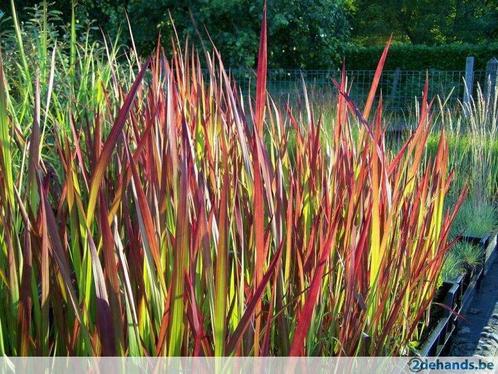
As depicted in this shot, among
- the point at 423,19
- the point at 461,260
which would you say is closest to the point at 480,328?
the point at 461,260

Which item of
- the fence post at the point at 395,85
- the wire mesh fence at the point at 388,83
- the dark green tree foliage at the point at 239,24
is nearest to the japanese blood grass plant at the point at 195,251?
the wire mesh fence at the point at 388,83

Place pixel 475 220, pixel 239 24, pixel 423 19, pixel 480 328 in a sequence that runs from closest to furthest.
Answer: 1. pixel 480 328
2. pixel 475 220
3. pixel 239 24
4. pixel 423 19

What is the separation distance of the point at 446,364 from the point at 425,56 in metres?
15.2

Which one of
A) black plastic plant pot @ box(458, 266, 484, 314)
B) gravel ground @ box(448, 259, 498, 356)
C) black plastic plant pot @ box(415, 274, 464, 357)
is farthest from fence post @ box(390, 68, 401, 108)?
black plastic plant pot @ box(415, 274, 464, 357)

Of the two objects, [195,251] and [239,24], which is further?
[239,24]

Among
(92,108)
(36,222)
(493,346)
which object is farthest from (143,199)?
(92,108)

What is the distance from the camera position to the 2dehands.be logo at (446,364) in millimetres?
1549

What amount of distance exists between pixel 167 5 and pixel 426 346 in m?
10.5

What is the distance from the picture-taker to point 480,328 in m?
2.26

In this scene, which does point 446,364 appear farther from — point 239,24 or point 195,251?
point 239,24

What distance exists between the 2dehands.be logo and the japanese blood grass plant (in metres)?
0.08

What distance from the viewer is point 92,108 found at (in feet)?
8.82

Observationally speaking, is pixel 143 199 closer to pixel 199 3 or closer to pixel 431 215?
pixel 431 215

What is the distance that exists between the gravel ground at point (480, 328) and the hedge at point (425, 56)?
12211mm
